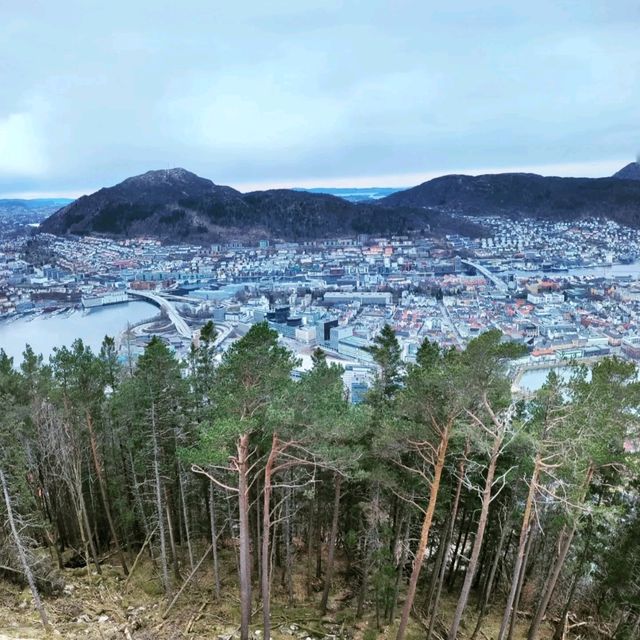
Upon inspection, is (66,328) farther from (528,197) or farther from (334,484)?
(528,197)

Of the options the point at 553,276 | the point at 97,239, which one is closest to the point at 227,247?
the point at 97,239

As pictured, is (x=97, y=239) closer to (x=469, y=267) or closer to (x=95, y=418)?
(x=469, y=267)

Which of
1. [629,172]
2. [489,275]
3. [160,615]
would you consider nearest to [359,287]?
[489,275]

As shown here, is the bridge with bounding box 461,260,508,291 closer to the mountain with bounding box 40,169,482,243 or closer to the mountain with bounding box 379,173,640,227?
the mountain with bounding box 40,169,482,243

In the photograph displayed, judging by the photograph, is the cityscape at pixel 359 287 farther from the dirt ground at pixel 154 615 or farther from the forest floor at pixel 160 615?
the dirt ground at pixel 154 615

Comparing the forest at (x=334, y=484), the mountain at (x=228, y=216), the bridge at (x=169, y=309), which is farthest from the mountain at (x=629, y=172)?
the forest at (x=334, y=484)
